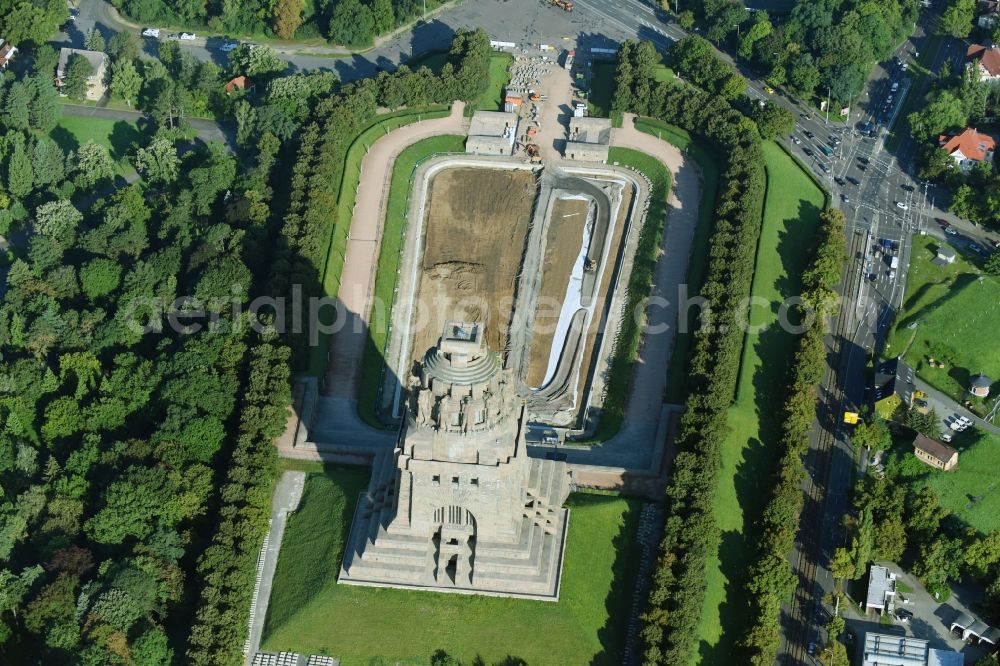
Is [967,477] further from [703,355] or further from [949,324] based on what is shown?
[703,355]

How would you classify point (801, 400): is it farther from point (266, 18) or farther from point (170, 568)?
point (266, 18)

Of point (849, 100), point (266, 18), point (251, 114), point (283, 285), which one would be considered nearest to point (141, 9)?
point (266, 18)

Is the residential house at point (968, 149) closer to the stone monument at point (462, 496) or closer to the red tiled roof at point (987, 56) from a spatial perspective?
the red tiled roof at point (987, 56)

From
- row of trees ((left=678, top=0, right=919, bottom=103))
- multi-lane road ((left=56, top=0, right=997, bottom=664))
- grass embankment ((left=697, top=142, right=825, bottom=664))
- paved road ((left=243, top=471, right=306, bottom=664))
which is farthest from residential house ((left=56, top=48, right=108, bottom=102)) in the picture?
grass embankment ((left=697, top=142, right=825, bottom=664))

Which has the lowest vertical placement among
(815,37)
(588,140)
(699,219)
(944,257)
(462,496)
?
(462,496)

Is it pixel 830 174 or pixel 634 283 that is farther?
pixel 830 174

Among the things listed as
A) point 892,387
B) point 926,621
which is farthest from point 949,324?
point 926,621

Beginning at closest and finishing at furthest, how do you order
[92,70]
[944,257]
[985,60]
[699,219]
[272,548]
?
[272,548], [944,257], [699,219], [985,60], [92,70]
